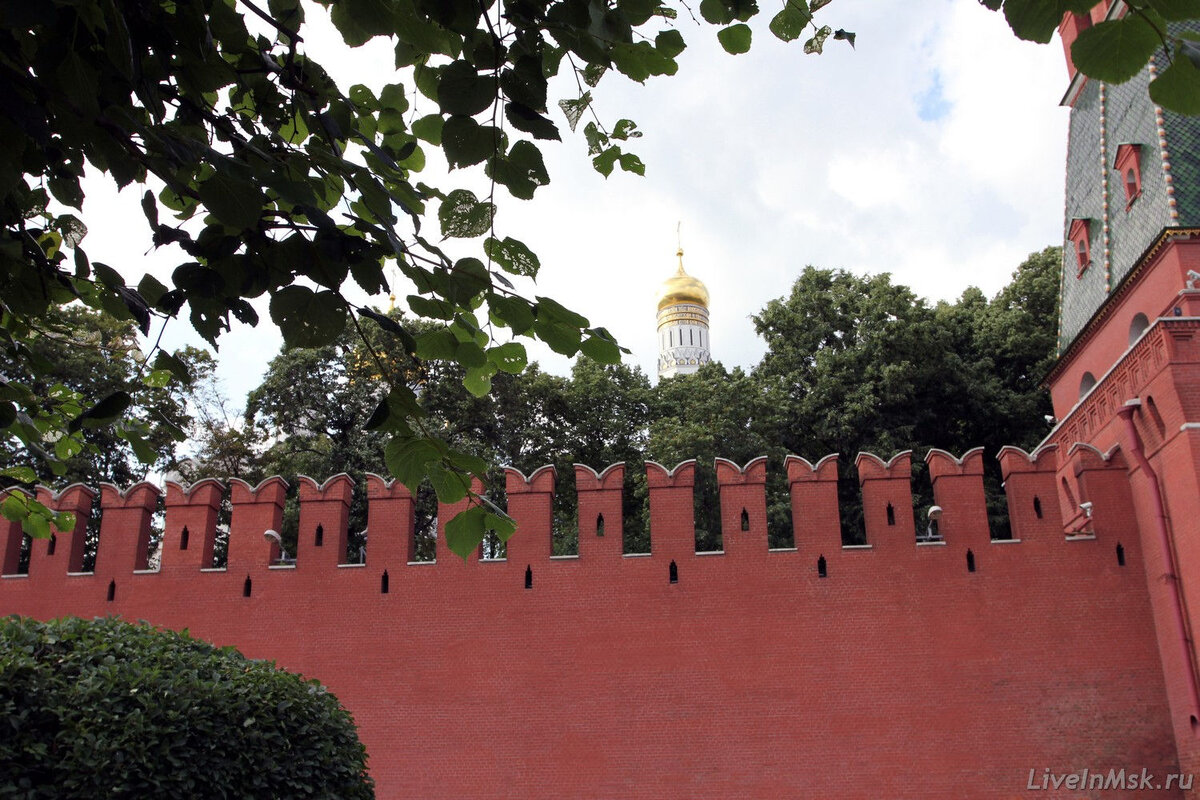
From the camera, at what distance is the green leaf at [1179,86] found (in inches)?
85.4

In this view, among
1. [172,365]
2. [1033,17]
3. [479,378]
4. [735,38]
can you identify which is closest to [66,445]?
[172,365]

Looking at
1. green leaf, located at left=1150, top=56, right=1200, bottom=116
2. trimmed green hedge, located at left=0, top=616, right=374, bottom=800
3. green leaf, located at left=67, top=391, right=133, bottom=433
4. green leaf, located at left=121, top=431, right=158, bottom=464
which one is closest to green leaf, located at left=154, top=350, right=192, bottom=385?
green leaf, located at left=67, top=391, right=133, bottom=433

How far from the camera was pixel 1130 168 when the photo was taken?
13070 millimetres

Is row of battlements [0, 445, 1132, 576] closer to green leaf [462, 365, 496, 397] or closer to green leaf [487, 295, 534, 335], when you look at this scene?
green leaf [462, 365, 496, 397]

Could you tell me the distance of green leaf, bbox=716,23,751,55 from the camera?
3375mm

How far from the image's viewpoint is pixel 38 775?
5.42 m

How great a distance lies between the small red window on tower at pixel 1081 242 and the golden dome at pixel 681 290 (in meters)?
29.3

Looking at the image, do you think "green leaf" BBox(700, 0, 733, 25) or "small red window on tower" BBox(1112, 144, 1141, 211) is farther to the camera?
"small red window on tower" BBox(1112, 144, 1141, 211)

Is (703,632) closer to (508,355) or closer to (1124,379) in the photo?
(1124,379)

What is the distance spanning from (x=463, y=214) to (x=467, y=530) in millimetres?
959

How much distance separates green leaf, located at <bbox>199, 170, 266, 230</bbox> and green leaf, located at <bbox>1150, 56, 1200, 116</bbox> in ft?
6.96

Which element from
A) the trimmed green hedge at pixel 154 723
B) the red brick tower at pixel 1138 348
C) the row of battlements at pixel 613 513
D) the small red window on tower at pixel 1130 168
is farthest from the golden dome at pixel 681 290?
the trimmed green hedge at pixel 154 723

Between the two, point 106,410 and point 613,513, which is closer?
point 106,410

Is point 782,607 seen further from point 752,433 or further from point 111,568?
point 752,433
